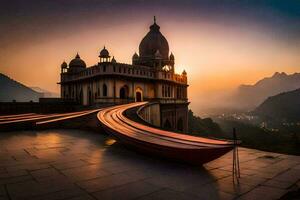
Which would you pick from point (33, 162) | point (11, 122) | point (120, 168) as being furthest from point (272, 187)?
point (11, 122)

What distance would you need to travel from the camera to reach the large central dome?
49.8 metres

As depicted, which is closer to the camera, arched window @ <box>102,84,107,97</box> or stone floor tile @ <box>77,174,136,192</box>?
stone floor tile @ <box>77,174,136,192</box>

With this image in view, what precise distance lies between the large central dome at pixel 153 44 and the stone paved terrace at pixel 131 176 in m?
43.2

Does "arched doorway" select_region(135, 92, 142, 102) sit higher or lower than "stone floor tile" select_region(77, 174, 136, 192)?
A: higher

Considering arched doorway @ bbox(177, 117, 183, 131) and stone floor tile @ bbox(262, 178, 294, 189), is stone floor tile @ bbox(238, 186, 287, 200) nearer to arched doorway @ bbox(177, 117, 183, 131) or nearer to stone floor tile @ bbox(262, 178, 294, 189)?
stone floor tile @ bbox(262, 178, 294, 189)

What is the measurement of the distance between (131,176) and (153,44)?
47.3 meters

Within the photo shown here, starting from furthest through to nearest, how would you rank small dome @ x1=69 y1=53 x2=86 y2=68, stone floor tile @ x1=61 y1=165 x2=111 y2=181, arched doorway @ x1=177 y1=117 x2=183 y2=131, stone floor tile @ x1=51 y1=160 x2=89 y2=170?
small dome @ x1=69 y1=53 x2=86 y2=68 → arched doorway @ x1=177 y1=117 x2=183 y2=131 → stone floor tile @ x1=51 y1=160 x2=89 y2=170 → stone floor tile @ x1=61 y1=165 x2=111 y2=181

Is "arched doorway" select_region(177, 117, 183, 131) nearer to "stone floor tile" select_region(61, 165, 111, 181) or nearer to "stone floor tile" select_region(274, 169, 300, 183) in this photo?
"stone floor tile" select_region(274, 169, 300, 183)

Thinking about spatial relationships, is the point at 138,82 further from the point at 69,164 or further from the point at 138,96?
the point at 69,164

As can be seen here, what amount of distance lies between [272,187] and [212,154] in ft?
4.33

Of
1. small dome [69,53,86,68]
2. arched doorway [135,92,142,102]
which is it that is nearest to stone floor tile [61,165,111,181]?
arched doorway [135,92,142,102]

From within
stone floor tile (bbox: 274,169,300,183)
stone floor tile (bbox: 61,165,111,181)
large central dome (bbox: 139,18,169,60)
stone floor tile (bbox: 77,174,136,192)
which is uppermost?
large central dome (bbox: 139,18,169,60)

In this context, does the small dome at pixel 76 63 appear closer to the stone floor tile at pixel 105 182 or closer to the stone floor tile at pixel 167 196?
the stone floor tile at pixel 105 182

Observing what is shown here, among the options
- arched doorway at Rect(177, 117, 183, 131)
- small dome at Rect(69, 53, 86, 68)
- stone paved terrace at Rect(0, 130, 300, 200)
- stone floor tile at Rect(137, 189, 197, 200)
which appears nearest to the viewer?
stone floor tile at Rect(137, 189, 197, 200)
